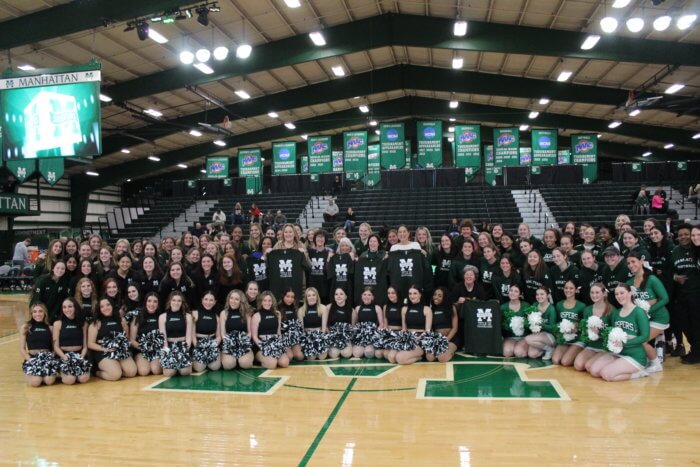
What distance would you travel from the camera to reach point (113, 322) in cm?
544

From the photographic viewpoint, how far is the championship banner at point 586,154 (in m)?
19.0

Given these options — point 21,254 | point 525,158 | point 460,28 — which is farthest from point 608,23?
point 21,254

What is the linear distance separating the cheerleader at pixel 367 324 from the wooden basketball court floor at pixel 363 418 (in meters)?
0.41

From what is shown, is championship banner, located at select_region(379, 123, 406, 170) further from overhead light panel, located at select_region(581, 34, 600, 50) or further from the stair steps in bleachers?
overhead light panel, located at select_region(581, 34, 600, 50)

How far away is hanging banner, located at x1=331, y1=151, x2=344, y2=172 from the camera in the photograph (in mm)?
19688

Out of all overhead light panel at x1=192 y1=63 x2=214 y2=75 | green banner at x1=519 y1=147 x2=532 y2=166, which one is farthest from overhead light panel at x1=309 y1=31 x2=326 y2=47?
green banner at x1=519 y1=147 x2=532 y2=166

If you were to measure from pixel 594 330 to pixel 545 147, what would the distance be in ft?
47.5

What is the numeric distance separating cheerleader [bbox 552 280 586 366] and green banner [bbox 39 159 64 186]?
34.9ft

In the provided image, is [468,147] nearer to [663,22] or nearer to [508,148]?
[508,148]

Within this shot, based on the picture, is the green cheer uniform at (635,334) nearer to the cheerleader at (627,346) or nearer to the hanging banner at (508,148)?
the cheerleader at (627,346)

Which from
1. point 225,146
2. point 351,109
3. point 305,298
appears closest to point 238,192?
point 225,146

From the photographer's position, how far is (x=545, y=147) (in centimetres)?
1825

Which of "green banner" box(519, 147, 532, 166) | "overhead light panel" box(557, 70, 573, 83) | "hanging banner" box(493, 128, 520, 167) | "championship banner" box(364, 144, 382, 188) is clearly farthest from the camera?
"championship banner" box(364, 144, 382, 188)

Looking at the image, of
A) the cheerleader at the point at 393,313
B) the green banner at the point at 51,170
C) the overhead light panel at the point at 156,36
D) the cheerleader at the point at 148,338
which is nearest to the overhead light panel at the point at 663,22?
the cheerleader at the point at 393,313
